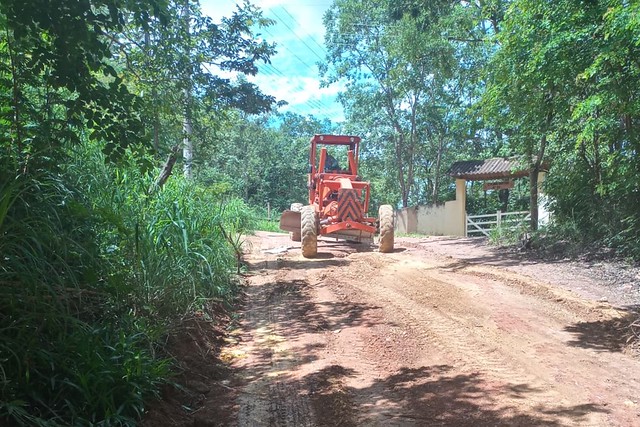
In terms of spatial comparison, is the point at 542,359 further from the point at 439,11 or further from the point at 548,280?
the point at 439,11

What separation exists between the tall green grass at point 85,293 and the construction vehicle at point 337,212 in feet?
19.5

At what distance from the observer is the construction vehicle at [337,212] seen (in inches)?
456

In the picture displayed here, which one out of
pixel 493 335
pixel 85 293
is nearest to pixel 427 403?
pixel 493 335

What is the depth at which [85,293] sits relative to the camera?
365cm

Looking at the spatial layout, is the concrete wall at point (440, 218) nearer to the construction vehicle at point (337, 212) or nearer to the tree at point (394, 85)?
the tree at point (394, 85)

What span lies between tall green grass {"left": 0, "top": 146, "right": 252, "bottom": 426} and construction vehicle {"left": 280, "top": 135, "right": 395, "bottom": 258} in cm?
593

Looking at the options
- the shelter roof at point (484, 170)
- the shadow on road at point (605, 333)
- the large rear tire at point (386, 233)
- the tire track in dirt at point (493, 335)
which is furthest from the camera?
the shelter roof at point (484, 170)

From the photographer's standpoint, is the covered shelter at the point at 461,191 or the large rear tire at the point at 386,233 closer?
the large rear tire at the point at 386,233

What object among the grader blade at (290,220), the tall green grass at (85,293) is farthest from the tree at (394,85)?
the tall green grass at (85,293)

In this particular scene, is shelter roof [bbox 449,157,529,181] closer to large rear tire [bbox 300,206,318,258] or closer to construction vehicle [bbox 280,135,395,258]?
construction vehicle [bbox 280,135,395,258]

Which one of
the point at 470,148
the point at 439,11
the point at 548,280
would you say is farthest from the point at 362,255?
the point at 470,148

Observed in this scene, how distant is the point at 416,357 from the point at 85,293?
10.0 feet

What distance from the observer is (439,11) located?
53.5 ft

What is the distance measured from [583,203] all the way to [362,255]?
226 inches
